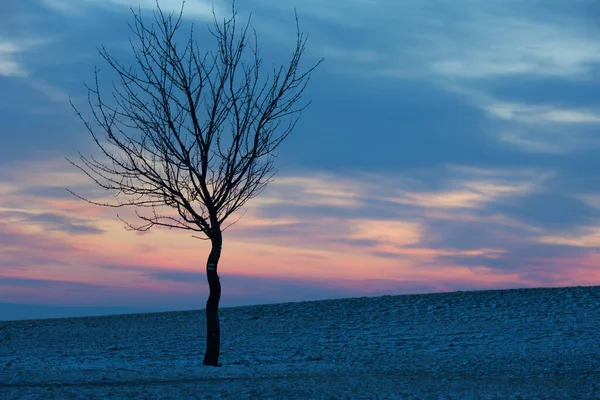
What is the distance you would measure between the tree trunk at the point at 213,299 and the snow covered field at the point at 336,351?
0.38 m

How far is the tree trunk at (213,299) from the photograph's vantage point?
1569 centimetres

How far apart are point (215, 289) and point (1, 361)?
5.12 m

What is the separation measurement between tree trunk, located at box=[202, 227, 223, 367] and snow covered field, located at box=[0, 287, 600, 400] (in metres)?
0.38

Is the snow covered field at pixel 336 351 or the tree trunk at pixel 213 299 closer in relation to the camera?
the snow covered field at pixel 336 351

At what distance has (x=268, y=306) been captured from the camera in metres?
25.3

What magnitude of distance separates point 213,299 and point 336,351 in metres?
3.98

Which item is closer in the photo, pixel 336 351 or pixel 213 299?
pixel 213 299

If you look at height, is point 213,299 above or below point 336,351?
above

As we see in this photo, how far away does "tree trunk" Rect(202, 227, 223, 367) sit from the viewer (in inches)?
618

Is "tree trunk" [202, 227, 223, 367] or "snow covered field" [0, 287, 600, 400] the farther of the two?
"tree trunk" [202, 227, 223, 367]

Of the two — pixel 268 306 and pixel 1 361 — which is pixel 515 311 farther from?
pixel 1 361

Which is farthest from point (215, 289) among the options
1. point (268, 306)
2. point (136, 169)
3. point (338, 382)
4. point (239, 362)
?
point (268, 306)

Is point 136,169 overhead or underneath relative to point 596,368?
overhead

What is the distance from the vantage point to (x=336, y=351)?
60.0 feet
